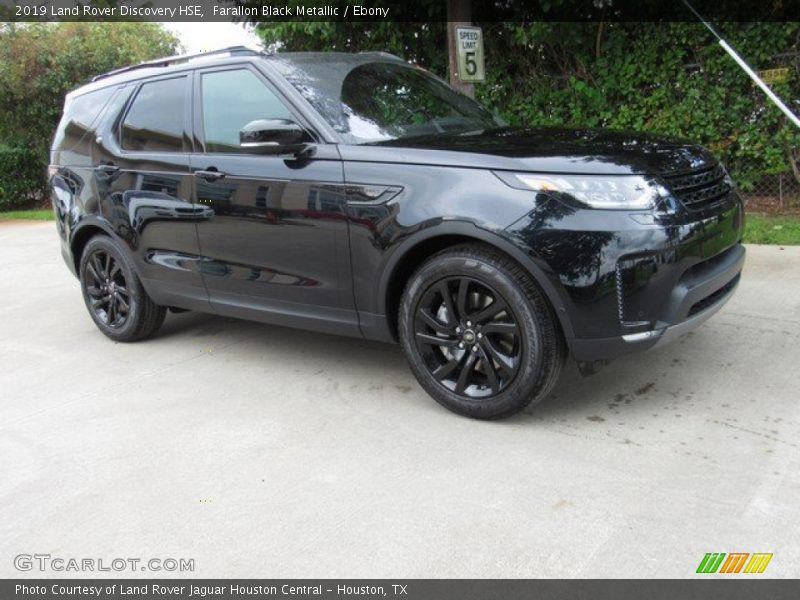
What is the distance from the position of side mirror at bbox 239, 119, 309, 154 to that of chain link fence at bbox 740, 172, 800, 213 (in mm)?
5907

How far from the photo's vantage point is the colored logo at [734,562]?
2.47 meters

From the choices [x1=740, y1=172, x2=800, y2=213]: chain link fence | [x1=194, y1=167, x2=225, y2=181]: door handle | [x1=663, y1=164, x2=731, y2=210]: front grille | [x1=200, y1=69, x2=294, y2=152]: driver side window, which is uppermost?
[x1=200, y1=69, x2=294, y2=152]: driver side window

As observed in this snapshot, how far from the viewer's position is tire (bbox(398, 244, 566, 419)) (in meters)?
3.41

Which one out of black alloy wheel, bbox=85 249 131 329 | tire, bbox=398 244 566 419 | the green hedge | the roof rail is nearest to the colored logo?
tire, bbox=398 244 566 419

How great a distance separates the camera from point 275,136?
12.7 feet

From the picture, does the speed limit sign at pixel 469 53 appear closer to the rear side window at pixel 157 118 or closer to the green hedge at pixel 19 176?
the rear side window at pixel 157 118

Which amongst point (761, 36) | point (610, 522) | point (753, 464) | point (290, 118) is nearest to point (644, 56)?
point (761, 36)

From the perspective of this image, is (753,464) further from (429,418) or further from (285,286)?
(285,286)

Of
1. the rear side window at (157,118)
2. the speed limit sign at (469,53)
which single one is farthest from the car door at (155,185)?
the speed limit sign at (469,53)

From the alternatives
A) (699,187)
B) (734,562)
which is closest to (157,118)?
(699,187)

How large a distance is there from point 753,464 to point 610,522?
767 millimetres

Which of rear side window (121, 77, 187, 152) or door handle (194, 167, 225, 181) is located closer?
door handle (194, 167, 225, 181)

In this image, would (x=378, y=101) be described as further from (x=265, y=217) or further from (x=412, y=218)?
(x=412, y=218)

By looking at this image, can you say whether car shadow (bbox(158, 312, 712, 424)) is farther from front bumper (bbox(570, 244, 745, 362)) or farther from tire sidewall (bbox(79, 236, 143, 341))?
front bumper (bbox(570, 244, 745, 362))
